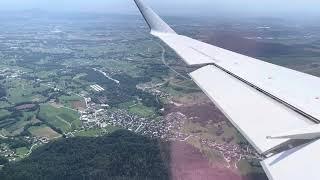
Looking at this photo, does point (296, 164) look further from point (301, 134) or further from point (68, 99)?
point (68, 99)

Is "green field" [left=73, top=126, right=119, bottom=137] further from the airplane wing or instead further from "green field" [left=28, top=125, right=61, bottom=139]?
the airplane wing

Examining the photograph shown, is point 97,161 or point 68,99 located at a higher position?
point 97,161

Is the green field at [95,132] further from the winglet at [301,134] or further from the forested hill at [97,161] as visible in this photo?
the winglet at [301,134]

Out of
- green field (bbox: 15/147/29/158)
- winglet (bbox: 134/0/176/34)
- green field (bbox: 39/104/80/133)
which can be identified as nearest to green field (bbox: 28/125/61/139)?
green field (bbox: 39/104/80/133)

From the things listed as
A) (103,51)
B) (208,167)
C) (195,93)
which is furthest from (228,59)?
(103,51)

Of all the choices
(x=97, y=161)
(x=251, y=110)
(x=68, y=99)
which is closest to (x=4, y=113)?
(x=68, y=99)

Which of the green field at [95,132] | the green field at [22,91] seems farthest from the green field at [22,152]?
the green field at [22,91]
